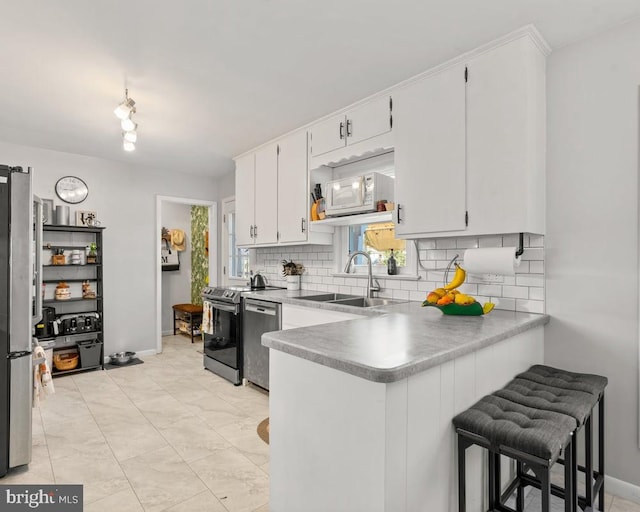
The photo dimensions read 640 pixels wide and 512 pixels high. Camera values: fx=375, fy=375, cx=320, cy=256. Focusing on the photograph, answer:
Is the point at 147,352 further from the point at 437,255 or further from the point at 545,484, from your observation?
the point at 545,484

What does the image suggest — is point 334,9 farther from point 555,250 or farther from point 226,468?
point 226,468

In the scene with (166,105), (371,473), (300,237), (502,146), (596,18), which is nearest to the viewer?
(371,473)

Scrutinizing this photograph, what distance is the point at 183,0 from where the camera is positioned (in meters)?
1.78

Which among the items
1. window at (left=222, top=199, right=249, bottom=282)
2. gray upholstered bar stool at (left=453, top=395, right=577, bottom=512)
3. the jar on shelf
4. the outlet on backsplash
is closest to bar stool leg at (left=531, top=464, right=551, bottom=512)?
gray upholstered bar stool at (left=453, top=395, right=577, bottom=512)

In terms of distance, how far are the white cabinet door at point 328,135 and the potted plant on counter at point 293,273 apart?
3.86ft

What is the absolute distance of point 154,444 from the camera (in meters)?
2.48

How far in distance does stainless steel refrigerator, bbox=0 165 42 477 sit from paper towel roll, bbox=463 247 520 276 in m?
2.56

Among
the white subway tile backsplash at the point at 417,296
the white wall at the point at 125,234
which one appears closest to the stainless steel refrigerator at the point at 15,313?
the white wall at the point at 125,234

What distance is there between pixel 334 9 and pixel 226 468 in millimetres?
2565

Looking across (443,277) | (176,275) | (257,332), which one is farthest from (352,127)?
(176,275)

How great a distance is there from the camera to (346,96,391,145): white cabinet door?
8.98ft

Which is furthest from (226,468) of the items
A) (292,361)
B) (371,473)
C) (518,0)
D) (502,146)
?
(518,0)

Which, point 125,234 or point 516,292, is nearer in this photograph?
point 516,292

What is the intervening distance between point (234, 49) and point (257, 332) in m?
2.27
